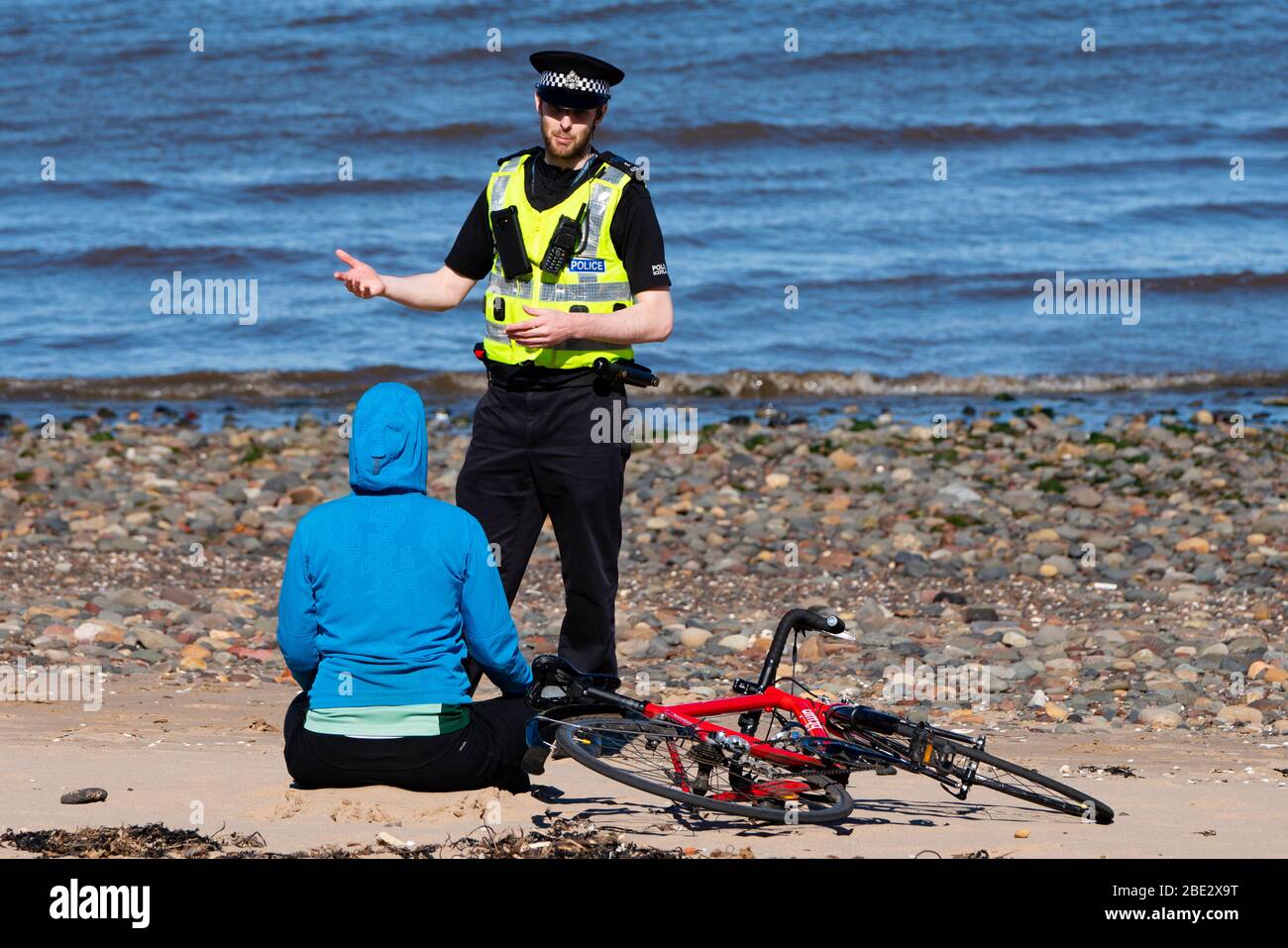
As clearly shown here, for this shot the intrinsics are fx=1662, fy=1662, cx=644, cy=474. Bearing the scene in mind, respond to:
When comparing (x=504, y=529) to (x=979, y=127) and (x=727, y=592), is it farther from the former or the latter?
(x=979, y=127)

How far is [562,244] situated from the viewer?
5910 mm

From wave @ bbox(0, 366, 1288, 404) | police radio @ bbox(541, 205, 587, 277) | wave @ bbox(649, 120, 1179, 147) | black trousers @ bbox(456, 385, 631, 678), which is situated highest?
wave @ bbox(649, 120, 1179, 147)

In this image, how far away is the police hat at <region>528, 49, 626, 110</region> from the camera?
227 inches

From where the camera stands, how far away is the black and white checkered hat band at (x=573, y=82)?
19.0 feet

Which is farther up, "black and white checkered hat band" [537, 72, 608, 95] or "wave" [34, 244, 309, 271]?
"black and white checkered hat band" [537, 72, 608, 95]

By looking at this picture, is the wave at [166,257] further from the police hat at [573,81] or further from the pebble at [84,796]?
the pebble at [84,796]

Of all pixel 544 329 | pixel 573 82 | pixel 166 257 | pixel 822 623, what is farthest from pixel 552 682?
pixel 166 257

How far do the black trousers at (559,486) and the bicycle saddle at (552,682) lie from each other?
78cm

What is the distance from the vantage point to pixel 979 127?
88.8ft

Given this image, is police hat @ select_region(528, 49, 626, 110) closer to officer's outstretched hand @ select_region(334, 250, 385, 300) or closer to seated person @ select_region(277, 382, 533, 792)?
officer's outstretched hand @ select_region(334, 250, 385, 300)

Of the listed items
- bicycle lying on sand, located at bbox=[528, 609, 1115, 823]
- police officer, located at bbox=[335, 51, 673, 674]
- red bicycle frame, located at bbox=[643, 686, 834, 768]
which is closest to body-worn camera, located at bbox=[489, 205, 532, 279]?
police officer, located at bbox=[335, 51, 673, 674]

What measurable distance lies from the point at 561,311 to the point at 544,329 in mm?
256

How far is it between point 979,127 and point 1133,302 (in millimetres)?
7537
